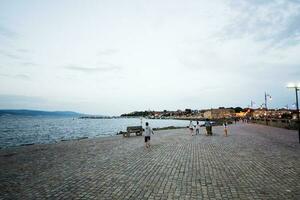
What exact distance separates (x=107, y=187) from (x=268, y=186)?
16.2ft

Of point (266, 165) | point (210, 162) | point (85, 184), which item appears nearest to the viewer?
point (85, 184)

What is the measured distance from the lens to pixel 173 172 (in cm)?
996

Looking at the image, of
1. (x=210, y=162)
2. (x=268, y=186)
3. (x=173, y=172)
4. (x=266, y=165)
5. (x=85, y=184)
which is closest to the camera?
(x=268, y=186)

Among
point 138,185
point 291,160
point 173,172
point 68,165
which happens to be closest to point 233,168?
point 173,172

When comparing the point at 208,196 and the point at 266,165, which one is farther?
the point at 266,165

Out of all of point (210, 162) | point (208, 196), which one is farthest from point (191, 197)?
point (210, 162)

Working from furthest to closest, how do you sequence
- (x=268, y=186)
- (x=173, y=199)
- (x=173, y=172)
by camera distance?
(x=173, y=172), (x=268, y=186), (x=173, y=199)

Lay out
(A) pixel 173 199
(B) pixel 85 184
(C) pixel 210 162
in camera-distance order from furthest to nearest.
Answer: (C) pixel 210 162 → (B) pixel 85 184 → (A) pixel 173 199

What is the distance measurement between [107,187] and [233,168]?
5.33 meters

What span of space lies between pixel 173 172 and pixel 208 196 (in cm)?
314

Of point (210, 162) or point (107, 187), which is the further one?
point (210, 162)

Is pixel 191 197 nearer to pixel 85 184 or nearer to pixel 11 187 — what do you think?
pixel 85 184

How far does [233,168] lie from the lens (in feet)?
34.5

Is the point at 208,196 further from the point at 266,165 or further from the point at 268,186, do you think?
the point at 266,165
